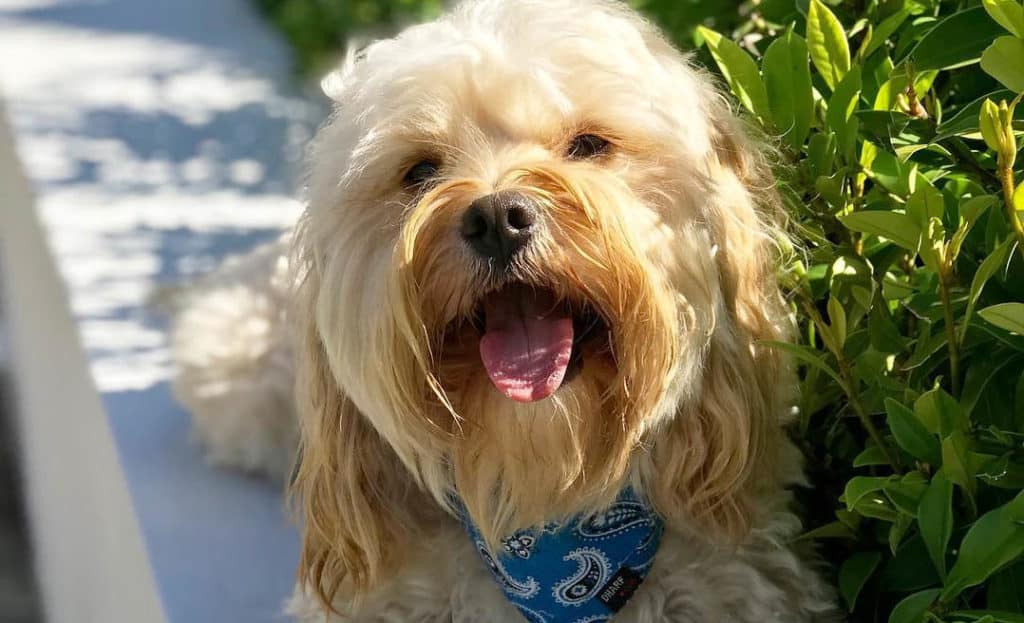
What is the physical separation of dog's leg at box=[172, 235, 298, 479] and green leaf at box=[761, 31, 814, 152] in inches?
47.6

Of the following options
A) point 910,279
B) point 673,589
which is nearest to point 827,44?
point 910,279

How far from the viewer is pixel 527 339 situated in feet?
5.59

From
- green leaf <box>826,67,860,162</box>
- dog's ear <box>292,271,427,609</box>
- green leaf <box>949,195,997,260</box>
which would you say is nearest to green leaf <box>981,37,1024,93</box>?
green leaf <box>949,195,997,260</box>

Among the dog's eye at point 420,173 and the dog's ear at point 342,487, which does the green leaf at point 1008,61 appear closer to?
the dog's eye at point 420,173

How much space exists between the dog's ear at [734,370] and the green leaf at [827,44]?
0.16 metres

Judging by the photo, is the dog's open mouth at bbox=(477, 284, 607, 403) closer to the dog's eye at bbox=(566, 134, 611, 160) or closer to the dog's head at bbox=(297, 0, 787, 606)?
the dog's head at bbox=(297, 0, 787, 606)

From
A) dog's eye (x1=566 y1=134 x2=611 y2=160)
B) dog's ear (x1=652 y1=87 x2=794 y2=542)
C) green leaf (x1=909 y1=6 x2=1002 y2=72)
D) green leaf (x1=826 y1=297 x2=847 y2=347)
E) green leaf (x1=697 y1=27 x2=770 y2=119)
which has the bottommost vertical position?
dog's ear (x1=652 y1=87 x2=794 y2=542)

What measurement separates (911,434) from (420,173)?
2.37 feet

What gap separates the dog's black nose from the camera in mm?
1579

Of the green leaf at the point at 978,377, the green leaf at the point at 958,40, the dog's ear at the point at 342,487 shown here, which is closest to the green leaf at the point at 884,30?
the green leaf at the point at 958,40

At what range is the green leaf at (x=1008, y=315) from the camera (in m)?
1.29

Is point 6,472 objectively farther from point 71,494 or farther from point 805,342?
point 805,342

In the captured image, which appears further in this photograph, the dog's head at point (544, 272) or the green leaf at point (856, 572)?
the green leaf at point (856, 572)

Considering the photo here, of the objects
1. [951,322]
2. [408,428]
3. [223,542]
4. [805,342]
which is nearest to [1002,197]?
[951,322]
